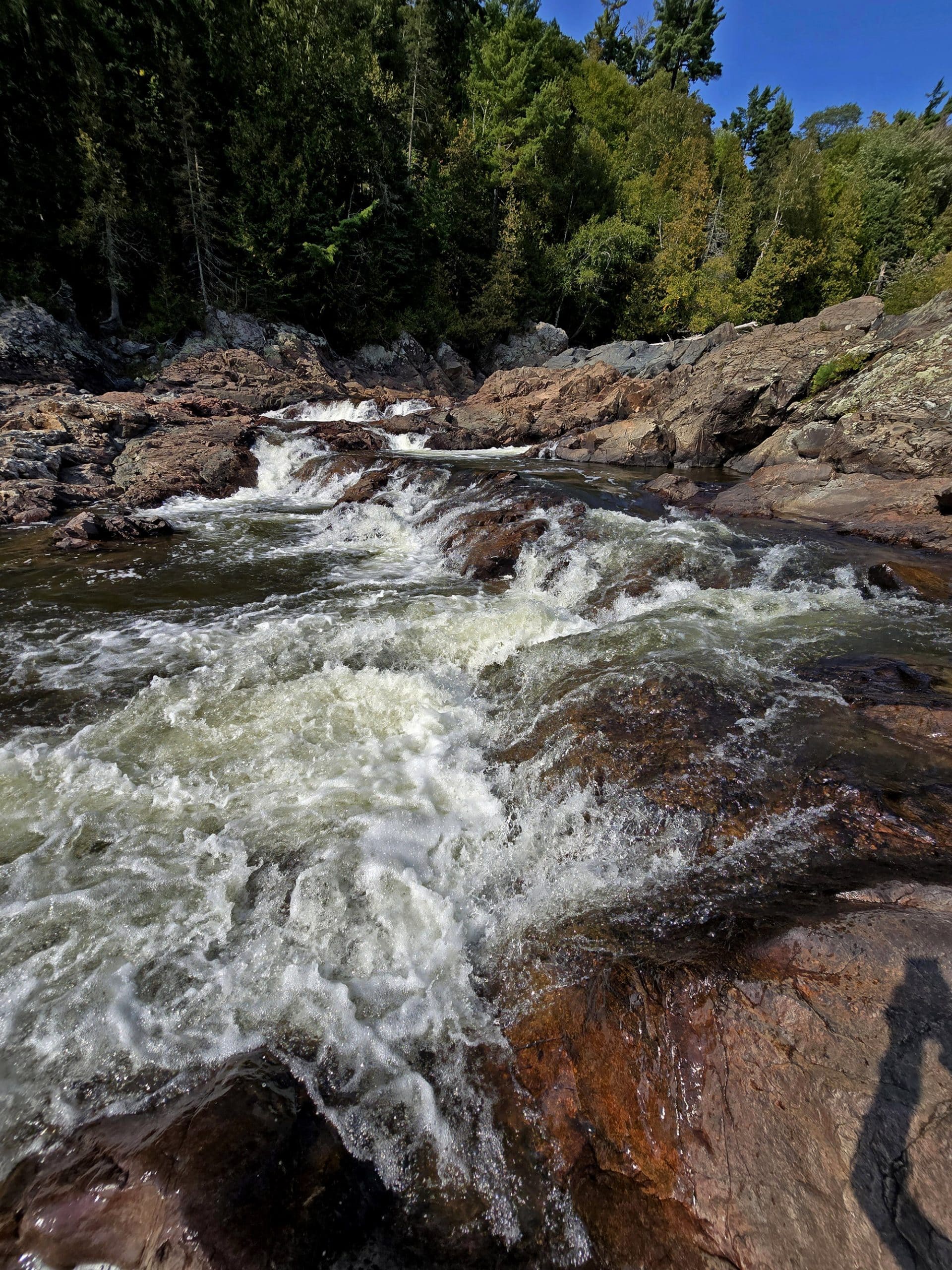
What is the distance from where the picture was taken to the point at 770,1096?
1.64 metres

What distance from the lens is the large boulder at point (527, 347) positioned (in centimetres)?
2978

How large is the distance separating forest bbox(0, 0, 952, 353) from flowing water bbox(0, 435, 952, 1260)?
63.6ft

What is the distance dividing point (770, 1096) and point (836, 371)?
50.9ft

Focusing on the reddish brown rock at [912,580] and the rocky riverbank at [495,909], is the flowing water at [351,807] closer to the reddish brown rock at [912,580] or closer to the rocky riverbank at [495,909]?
the rocky riverbank at [495,909]

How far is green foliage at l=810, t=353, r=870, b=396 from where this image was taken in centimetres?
1229

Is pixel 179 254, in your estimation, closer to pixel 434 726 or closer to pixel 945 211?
pixel 434 726

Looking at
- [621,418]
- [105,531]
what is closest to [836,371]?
[621,418]

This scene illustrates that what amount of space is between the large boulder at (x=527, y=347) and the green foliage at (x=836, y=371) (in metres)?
19.5

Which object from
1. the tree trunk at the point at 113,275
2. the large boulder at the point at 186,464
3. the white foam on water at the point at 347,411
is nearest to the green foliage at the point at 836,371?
the white foam on water at the point at 347,411

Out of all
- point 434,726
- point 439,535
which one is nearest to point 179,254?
point 439,535

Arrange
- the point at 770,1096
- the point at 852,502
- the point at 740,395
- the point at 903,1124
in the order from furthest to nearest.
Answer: the point at 740,395
the point at 852,502
the point at 770,1096
the point at 903,1124

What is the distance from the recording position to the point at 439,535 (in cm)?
905

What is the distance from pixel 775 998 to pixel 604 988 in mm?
617

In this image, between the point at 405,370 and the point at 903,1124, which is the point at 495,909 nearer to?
the point at 903,1124
